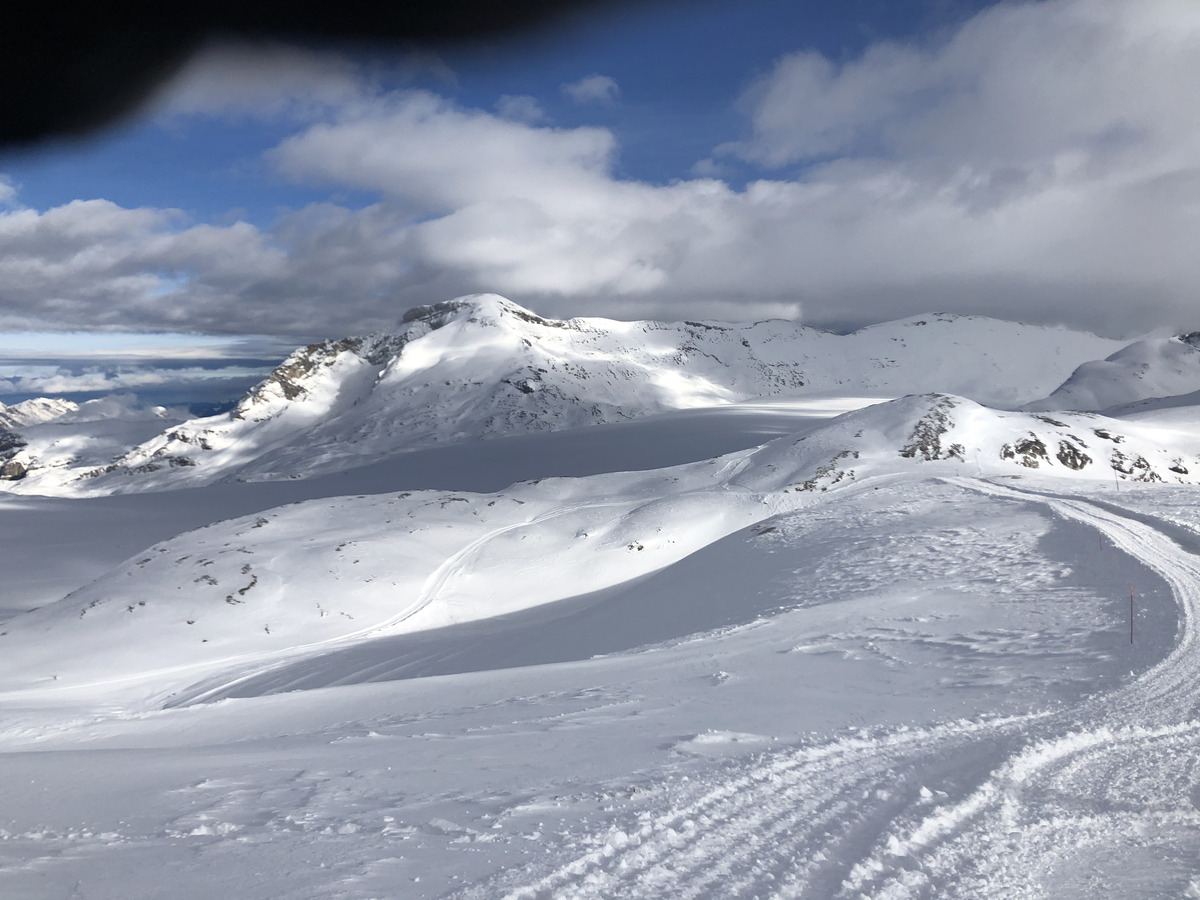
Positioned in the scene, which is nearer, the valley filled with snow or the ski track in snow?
the ski track in snow

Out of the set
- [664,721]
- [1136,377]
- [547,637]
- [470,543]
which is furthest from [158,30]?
[1136,377]

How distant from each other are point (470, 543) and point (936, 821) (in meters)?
25.1

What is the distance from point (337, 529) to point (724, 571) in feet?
55.6

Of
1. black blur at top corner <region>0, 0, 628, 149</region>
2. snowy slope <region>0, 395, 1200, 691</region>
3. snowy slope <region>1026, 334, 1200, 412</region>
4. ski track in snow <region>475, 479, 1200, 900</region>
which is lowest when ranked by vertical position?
ski track in snow <region>475, 479, 1200, 900</region>

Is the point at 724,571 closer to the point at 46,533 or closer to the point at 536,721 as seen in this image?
the point at 536,721

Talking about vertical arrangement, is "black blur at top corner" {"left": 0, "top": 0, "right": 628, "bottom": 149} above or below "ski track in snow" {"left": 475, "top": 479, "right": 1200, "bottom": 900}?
above

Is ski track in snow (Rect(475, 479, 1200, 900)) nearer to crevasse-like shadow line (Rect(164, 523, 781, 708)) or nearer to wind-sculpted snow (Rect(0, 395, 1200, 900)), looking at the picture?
wind-sculpted snow (Rect(0, 395, 1200, 900))

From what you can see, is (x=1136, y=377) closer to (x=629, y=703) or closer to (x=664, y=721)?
(x=629, y=703)

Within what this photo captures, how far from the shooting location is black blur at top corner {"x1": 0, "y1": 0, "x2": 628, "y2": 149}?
4.16 meters

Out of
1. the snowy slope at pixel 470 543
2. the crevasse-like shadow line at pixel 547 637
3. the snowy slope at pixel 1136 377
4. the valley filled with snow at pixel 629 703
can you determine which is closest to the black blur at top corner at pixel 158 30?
Answer: the valley filled with snow at pixel 629 703

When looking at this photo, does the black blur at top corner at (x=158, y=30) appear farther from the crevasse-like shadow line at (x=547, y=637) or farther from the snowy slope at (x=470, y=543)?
the snowy slope at (x=470, y=543)

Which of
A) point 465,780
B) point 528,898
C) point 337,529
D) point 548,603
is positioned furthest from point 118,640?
point 528,898

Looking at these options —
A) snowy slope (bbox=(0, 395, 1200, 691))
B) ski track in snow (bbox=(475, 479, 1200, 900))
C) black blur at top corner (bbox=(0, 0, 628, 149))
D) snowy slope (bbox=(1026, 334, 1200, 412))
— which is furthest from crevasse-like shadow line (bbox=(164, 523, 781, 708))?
snowy slope (bbox=(1026, 334, 1200, 412))

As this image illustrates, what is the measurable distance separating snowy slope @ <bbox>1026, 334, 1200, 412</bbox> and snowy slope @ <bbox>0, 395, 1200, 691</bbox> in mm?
114129
